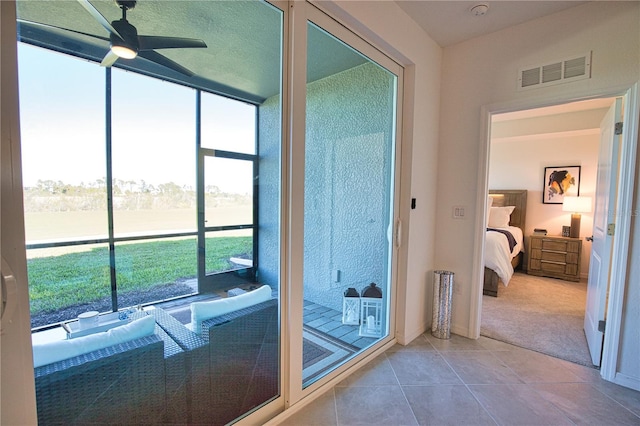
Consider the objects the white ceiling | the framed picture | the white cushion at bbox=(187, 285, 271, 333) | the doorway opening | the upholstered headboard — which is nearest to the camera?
the white cushion at bbox=(187, 285, 271, 333)

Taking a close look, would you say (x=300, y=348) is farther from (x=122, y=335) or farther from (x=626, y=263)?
(x=626, y=263)

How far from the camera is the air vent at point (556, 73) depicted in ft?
6.91

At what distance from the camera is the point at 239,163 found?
1.56m

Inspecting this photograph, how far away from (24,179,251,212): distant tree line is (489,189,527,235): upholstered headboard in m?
5.66

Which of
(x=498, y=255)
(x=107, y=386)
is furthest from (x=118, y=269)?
(x=498, y=255)

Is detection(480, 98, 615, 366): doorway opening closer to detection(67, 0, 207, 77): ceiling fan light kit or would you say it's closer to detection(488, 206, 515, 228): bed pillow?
detection(488, 206, 515, 228): bed pillow

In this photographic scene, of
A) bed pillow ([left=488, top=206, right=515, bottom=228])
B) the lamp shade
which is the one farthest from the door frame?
bed pillow ([left=488, top=206, right=515, bottom=228])

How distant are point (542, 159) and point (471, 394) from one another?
5005mm

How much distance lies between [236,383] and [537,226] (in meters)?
5.80

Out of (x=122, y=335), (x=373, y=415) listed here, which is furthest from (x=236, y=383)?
(x=373, y=415)

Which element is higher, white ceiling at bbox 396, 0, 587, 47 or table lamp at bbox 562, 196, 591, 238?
white ceiling at bbox 396, 0, 587, 47

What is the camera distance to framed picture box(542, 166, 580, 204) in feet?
15.6

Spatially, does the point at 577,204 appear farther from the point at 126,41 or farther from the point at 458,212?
the point at 126,41

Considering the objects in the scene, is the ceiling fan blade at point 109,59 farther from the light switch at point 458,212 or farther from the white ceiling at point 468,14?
the light switch at point 458,212
